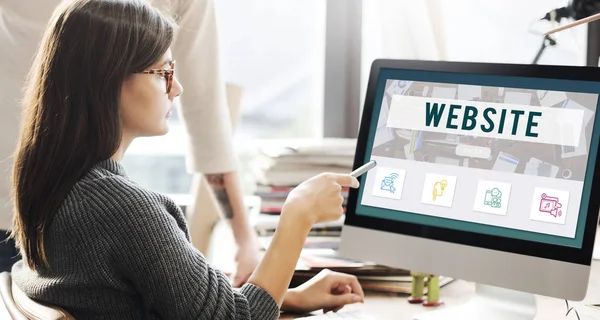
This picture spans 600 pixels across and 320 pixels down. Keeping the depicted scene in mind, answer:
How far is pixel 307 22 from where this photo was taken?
91.9 inches

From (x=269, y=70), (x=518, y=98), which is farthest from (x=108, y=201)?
(x=269, y=70)

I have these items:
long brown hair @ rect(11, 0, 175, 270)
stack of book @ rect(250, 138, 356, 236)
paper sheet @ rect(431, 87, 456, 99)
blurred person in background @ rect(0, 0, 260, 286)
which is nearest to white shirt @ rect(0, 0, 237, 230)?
blurred person in background @ rect(0, 0, 260, 286)

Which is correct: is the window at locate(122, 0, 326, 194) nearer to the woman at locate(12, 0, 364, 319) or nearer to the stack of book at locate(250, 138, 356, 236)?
the stack of book at locate(250, 138, 356, 236)

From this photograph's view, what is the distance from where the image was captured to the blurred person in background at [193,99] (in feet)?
4.84

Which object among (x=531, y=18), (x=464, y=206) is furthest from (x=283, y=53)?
(x=464, y=206)

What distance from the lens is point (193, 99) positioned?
5.39 ft

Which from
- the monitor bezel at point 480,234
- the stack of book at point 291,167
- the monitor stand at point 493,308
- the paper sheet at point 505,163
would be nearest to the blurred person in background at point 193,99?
the stack of book at point 291,167

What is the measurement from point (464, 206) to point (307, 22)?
1.21 m

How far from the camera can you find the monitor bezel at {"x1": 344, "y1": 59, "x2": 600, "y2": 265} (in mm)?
1159

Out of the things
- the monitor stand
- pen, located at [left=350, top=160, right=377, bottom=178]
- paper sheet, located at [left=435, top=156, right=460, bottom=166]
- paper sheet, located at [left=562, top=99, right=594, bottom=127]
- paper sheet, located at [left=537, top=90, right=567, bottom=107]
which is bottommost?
the monitor stand

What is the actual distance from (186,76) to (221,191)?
0.27 m

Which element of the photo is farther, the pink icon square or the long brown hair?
the pink icon square

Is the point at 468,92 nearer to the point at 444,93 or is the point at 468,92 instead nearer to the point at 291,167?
the point at 444,93

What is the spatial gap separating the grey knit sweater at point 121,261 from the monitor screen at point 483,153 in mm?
435
